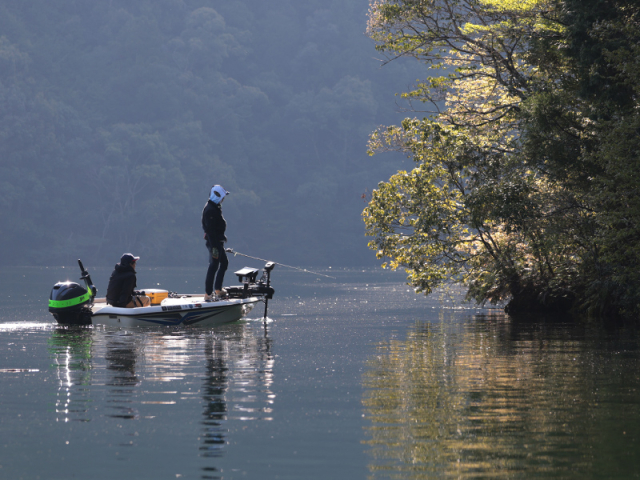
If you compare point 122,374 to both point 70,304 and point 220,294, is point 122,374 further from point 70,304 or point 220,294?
point 220,294

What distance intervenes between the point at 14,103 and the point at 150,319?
9848cm

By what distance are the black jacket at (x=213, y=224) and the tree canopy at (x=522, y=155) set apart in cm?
718

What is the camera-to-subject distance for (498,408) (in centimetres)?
1008

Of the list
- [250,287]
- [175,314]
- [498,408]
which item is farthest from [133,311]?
[498,408]

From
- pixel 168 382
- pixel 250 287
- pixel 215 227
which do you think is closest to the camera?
pixel 168 382

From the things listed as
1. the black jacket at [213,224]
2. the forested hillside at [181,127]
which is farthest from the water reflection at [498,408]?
Answer: the forested hillside at [181,127]

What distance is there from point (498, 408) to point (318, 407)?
217 cm

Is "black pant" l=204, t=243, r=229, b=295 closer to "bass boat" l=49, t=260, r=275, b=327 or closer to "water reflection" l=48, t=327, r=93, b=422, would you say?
"bass boat" l=49, t=260, r=275, b=327

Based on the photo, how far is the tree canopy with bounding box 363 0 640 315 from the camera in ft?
68.4

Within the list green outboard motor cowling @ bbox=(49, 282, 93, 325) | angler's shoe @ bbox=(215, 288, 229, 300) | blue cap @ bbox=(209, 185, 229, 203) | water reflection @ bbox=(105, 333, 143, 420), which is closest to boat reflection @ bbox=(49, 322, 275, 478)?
water reflection @ bbox=(105, 333, 143, 420)

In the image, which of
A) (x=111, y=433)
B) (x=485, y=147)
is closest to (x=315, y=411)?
(x=111, y=433)

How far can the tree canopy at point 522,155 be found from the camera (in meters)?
20.8

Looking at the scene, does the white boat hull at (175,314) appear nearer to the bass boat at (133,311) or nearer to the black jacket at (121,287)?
the bass boat at (133,311)

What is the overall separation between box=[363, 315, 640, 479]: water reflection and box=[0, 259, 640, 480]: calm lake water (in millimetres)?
31
